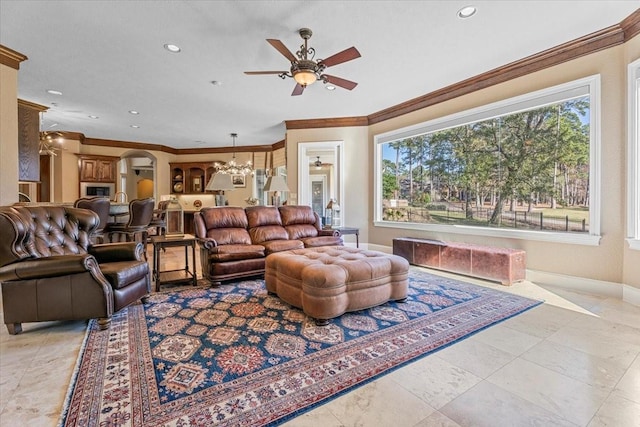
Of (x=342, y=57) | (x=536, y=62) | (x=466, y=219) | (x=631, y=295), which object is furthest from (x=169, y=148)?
(x=631, y=295)

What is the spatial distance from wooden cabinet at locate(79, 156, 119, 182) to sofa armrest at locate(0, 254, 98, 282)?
6.80 metres

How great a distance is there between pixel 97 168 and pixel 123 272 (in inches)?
278

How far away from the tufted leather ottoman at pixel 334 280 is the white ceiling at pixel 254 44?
2383 millimetres

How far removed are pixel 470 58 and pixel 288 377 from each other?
4172 mm

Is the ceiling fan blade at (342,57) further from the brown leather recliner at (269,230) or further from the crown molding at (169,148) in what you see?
the crown molding at (169,148)

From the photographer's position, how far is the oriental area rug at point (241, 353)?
5.14ft

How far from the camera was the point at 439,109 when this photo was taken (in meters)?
5.11

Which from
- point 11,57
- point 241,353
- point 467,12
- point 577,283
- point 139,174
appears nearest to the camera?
point 241,353

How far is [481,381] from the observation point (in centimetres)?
181

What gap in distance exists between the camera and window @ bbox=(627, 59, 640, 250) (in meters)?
3.07

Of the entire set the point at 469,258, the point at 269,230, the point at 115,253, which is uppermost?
the point at 269,230

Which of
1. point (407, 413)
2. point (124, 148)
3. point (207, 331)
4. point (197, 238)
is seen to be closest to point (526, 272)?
point (407, 413)

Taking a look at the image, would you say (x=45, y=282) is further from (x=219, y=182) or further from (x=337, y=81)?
(x=219, y=182)

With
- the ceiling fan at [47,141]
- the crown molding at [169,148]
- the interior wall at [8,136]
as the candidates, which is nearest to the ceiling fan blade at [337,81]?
the interior wall at [8,136]
